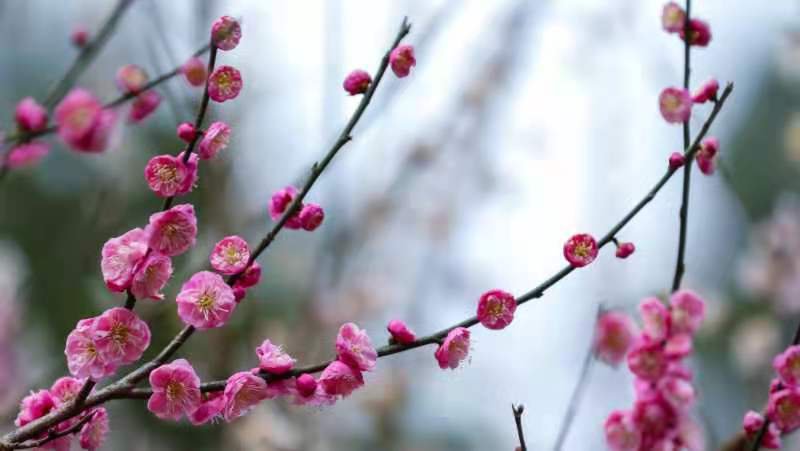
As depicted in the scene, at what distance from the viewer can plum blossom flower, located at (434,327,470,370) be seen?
598 millimetres

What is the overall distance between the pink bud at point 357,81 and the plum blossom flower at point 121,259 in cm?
19

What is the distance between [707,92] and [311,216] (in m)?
0.36

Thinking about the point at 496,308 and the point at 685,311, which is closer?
the point at 496,308

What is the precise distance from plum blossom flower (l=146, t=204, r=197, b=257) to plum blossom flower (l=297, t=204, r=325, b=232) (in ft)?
0.31

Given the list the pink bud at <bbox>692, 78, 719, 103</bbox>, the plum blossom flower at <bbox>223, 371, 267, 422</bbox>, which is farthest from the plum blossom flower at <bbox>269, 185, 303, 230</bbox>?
the pink bud at <bbox>692, 78, 719, 103</bbox>

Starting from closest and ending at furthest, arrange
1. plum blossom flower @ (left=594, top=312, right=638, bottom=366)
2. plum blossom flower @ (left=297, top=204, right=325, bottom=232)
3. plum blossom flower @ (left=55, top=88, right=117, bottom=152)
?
plum blossom flower @ (left=55, top=88, right=117, bottom=152) < plum blossom flower @ (left=297, top=204, right=325, bottom=232) < plum blossom flower @ (left=594, top=312, right=638, bottom=366)

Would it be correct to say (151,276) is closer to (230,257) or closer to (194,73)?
(230,257)

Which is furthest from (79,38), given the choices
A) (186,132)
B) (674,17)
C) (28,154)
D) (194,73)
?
(674,17)

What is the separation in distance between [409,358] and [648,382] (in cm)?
178

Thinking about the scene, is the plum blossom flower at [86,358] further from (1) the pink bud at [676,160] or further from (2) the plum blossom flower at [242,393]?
(1) the pink bud at [676,160]

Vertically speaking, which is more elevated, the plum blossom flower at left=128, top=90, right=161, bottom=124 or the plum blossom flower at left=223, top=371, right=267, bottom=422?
the plum blossom flower at left=128, top=90, right=161, bottom=124

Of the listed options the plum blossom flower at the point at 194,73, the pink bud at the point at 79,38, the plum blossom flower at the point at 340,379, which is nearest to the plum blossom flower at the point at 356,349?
the plum blossom flower at the point at 340,379

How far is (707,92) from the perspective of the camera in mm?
737

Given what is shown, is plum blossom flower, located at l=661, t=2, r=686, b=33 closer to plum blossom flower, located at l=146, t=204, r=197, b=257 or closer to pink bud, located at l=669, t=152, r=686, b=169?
pink bud, located at l=669, t=152, r=686, b=169
